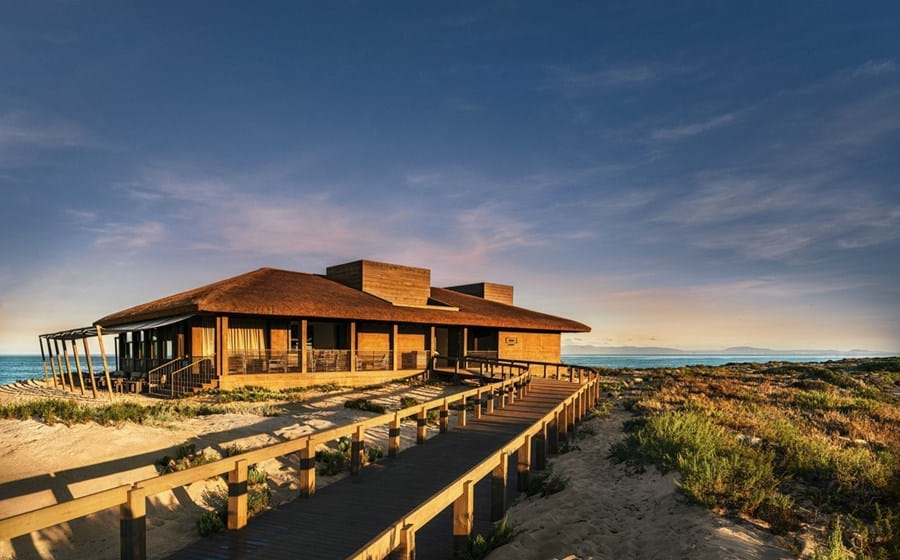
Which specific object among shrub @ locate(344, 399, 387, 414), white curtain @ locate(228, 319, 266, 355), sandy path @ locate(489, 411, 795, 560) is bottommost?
shrub @ locate(344, 399, 387, 414)

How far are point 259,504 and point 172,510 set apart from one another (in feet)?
5.39

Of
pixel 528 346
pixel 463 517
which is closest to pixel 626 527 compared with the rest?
pixel 463 517

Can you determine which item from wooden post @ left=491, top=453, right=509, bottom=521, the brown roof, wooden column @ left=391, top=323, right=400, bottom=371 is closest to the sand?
wooden post @ left=491, top=453, right=509, bottom=521

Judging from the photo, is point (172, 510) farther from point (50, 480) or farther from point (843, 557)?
point (843, 557)

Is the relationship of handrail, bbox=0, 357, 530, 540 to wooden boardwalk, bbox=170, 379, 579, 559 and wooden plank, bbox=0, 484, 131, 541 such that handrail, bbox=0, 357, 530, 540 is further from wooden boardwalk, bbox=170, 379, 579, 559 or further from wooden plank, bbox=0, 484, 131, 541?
wooden boardwalk, bbox=170, 379, 579, 559

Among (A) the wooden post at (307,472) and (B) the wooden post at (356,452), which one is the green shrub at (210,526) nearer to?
(A) the wooden post at (307,472)

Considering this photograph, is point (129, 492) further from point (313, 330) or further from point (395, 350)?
point (313, 330)

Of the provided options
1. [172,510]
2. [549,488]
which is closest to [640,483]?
[549,488]

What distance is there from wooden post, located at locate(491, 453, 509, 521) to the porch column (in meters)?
17.1

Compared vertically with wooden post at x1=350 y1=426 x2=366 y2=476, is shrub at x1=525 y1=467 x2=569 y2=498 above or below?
below

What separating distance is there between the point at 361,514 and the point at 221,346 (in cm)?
1630

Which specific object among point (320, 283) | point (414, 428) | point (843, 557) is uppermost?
point (320, 283)

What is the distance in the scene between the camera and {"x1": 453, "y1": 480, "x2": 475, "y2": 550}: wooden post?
609 centimetres

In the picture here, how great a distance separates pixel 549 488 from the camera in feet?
28.2
